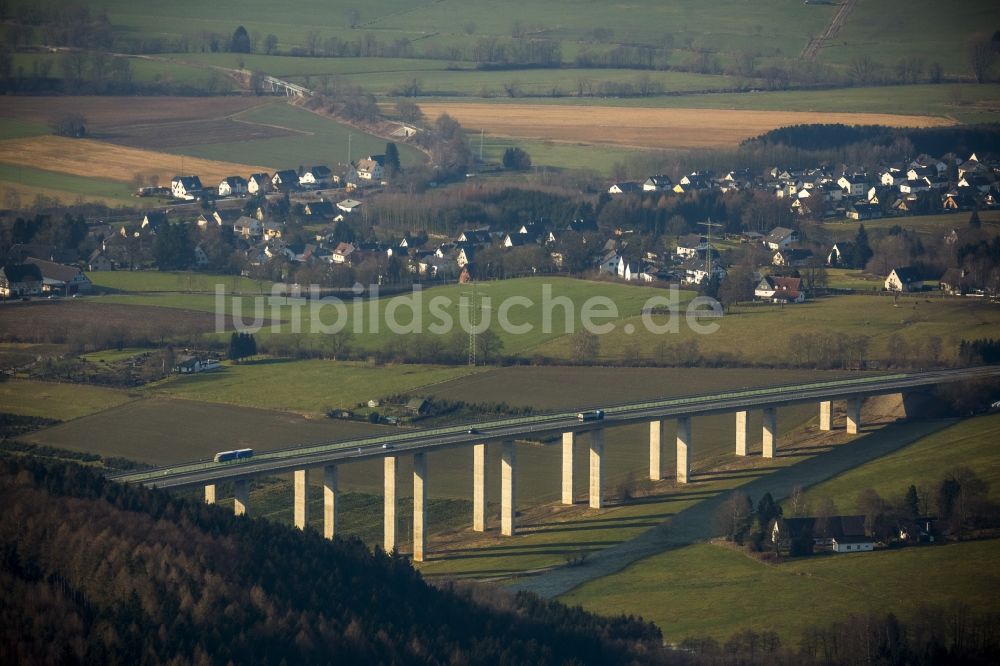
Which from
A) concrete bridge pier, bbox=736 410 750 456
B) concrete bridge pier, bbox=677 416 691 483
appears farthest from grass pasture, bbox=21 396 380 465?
concrete bridge pier, bbox=736 410 750 456

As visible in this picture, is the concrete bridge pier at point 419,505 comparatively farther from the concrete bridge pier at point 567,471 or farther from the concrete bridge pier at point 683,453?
the concrete bridge pier at point 683,453

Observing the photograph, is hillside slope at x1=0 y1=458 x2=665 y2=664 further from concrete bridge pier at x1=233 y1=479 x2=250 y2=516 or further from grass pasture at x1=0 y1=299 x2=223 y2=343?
grass pasture at x1=0 y1=299 x2=223 y2=343

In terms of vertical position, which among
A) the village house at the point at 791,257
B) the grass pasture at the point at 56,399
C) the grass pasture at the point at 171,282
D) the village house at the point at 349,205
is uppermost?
the village house at the point at 349,205

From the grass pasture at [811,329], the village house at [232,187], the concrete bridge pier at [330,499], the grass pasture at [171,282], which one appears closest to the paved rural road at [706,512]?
the concrete bridge pier at [330,499]

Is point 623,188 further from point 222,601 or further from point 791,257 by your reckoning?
point 222,601

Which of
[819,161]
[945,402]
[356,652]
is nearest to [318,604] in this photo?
[356,652]

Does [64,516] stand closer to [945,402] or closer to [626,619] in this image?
[626,619]
